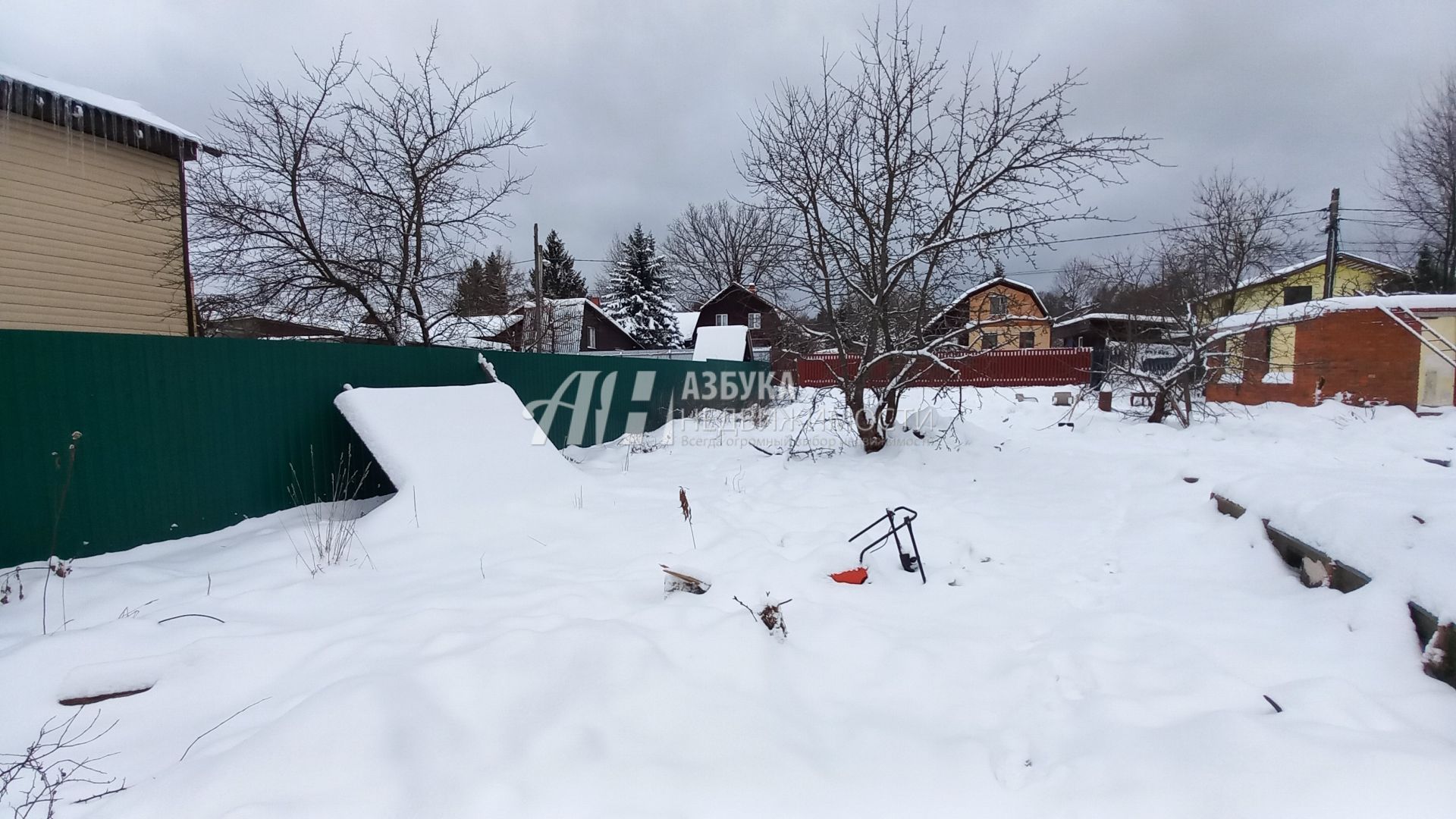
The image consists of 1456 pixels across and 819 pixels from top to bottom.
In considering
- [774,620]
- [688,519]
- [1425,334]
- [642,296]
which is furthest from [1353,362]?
[642,296]

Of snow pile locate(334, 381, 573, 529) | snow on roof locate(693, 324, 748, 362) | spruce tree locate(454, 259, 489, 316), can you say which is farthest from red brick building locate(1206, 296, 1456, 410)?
snow on roof locate(693, 324, 748, 362)

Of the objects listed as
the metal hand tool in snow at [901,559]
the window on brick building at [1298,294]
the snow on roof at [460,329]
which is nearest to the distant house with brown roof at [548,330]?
the snow on roof at [460,329]

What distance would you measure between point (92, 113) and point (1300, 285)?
31.1 meters

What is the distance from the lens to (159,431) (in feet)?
12.5

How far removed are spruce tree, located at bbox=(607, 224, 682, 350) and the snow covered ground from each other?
1078 inches

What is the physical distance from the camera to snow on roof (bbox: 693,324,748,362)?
2150 cm

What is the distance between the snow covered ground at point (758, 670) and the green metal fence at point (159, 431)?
0.26 m

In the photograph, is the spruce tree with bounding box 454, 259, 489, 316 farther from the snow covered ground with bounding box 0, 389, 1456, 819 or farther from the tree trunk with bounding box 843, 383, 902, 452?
the tree trunk with bounding box 843, 383, 902, 452

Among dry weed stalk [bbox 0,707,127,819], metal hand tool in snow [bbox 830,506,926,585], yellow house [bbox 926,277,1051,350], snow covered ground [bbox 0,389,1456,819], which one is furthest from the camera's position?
yellow house [bbox 926,277,1051,350]

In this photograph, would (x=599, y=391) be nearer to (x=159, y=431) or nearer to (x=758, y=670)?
(x=159, y=431)

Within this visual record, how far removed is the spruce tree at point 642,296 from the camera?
31.2m

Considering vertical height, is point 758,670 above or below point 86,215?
below

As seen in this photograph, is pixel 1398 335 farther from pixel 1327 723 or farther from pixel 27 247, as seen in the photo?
pixel 27 247

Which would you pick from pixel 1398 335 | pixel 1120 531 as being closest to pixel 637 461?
pixel 1120 531
